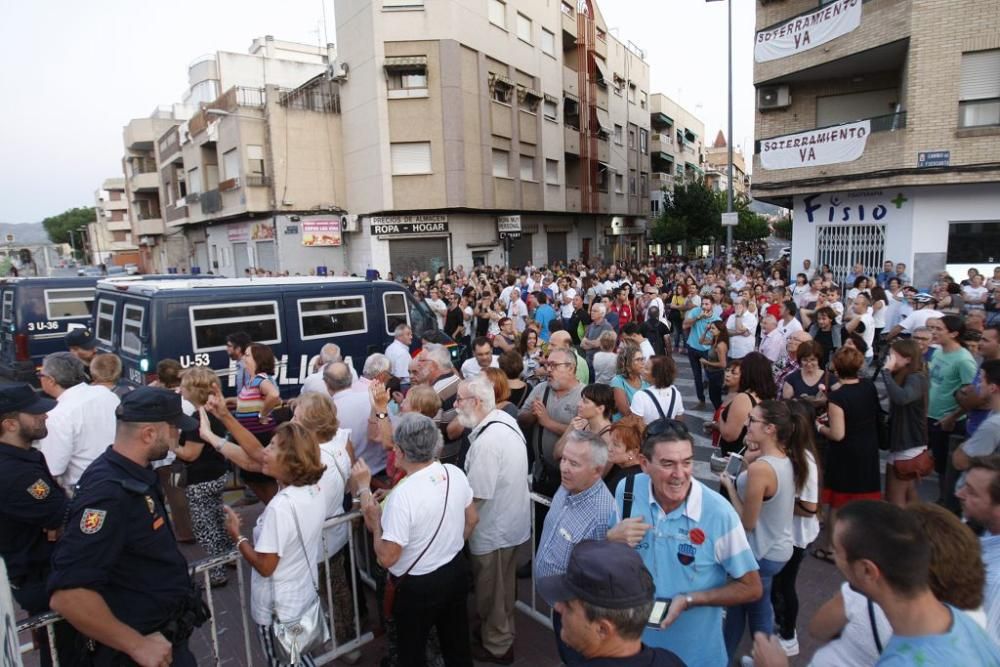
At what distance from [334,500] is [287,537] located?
0.55 metres

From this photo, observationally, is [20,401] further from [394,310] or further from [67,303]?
[67,303]

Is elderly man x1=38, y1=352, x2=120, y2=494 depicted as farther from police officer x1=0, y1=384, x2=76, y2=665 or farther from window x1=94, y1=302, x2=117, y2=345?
window x1=94, y1=302, x2=117, y2=345

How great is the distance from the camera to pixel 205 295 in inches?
283

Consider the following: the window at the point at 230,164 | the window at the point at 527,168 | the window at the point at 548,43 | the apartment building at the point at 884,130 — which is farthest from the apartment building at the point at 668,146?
the window at the point at 230,164

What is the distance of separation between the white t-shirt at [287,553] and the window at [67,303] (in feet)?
36.0

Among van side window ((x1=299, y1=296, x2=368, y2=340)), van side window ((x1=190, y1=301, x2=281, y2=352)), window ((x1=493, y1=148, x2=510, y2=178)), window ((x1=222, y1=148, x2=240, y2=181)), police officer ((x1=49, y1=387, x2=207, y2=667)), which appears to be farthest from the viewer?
window ((x1=493, y1=148, x2=510, y2=178))

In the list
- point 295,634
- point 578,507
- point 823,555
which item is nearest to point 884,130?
point 823,555

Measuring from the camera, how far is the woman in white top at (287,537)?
286 cm

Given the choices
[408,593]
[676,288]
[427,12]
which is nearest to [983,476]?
[408,593]

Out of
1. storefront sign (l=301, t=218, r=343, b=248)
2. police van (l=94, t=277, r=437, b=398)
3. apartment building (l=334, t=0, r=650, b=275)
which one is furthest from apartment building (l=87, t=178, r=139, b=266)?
police van (l=94, t=277, r=437, b=398)

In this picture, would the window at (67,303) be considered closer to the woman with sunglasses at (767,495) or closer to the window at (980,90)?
the woman with sunglasses at (767,495)

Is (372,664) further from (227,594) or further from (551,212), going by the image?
(551,212)

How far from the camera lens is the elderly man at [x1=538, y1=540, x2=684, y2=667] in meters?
1.71

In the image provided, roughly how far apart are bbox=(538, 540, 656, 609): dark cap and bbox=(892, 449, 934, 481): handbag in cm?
407
